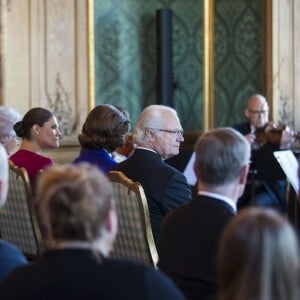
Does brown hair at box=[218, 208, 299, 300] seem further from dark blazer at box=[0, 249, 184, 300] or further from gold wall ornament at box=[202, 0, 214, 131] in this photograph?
gold wall ornament at box=[202, 0, 214, 131]

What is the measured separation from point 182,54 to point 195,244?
6428 mm

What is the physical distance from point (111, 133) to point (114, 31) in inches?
150

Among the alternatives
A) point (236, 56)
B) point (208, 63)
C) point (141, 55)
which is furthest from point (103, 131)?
point (236, 56)

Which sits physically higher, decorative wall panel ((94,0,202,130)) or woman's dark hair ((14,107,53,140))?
decorative wall panel ((94,0,202,130))

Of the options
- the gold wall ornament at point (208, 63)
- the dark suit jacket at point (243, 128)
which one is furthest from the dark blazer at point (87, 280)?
the gold wall ornament at point (208, 63)

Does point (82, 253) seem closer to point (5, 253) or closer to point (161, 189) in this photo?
point (5, 253)

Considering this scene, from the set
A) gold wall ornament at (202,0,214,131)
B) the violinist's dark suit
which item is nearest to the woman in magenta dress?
the violinist's dark suit

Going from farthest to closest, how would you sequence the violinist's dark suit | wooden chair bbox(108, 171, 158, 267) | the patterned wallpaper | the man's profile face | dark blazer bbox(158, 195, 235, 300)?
1. the patterned wallpaper
2. the man's profile face
3. the violinist's dark suit
4. wooden chair bbox(108, 171, 158, 267)
5. dark blazer bbox(158, 195, 235, 300)

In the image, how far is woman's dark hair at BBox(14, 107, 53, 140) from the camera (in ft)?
15.2

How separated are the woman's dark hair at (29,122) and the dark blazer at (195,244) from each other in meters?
2.29

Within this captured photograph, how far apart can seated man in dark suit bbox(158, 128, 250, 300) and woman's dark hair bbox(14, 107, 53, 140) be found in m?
2.27

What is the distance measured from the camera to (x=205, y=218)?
7.97 feet

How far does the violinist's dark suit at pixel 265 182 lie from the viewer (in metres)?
6.65

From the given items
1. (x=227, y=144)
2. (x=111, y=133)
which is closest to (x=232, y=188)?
(x=227, y=144)
